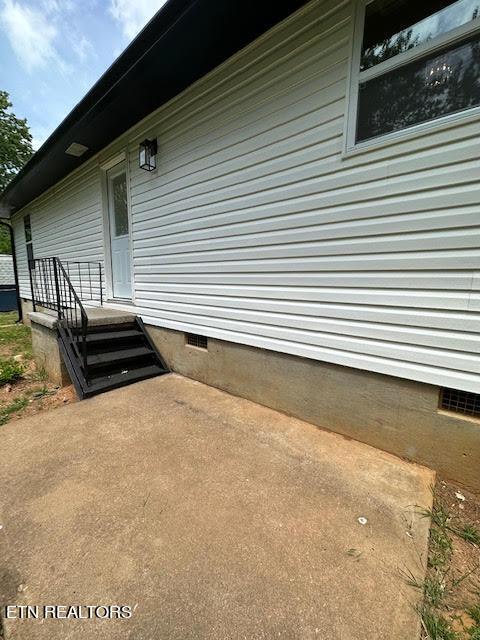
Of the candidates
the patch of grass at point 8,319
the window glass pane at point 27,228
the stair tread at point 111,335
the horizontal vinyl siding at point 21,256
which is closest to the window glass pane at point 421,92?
the stair tread at point 111,335

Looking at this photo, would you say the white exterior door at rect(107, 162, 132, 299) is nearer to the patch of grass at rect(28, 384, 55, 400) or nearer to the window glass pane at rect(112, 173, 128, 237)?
the window glass pane at rect(112, 173, 128, 237)

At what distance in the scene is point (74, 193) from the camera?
6.03 meters

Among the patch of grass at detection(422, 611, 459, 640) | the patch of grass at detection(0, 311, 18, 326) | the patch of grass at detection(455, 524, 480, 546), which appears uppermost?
the patch of grass at detection(422, 611, 459, 640)

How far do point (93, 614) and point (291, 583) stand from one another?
833 mm

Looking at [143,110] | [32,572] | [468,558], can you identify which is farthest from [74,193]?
[468,558]

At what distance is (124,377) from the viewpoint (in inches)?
141

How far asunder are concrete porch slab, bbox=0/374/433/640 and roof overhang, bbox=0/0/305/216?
3.62 meters

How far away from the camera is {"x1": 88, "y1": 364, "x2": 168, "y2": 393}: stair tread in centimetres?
332

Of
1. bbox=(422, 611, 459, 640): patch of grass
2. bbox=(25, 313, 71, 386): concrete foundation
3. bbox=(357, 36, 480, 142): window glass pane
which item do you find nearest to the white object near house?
bbox=(357, 36, 480, 142): window glass pane

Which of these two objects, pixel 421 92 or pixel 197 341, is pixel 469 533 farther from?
pixel 197 341

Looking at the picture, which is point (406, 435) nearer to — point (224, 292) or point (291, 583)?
point (291, 583)

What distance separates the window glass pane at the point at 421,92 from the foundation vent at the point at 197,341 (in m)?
2.67

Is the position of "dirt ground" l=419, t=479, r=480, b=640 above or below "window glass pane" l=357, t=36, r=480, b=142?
below

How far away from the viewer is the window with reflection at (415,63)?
1763 mm
